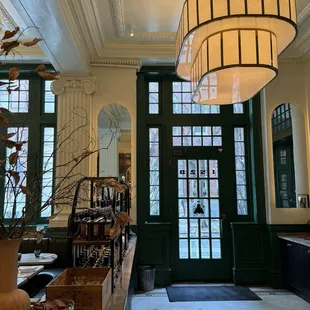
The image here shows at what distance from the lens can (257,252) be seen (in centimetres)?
553

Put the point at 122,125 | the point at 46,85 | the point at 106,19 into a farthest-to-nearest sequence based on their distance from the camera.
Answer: the point at 122,125 → the point at 46,85 → the point at 106,19

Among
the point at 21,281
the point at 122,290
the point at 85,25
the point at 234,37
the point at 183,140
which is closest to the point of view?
the point at 122,290

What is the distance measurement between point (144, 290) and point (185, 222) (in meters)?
1.32

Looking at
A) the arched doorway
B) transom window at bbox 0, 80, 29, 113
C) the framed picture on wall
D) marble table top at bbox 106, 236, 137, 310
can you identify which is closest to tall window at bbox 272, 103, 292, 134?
the framed picture on wall

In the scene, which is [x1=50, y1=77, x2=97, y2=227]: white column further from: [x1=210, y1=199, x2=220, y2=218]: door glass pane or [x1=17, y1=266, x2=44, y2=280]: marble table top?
[x1=210, y1=199, x2=220, y2=218]: door glass pane

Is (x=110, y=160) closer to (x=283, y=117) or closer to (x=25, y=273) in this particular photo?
(x=283, y=117)

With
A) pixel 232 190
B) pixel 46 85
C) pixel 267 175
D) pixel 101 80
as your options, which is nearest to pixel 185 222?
pixel 232 190

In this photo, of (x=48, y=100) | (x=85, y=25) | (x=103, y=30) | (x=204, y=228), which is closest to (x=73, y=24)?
(x=85, y=25)

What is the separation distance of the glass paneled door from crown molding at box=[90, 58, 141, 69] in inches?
71.1

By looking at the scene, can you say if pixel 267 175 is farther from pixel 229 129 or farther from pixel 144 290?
pixel 144 290

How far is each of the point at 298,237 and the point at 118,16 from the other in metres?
4.26

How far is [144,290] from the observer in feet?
→ 16.8

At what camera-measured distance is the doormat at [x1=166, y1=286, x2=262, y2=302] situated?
4.79m

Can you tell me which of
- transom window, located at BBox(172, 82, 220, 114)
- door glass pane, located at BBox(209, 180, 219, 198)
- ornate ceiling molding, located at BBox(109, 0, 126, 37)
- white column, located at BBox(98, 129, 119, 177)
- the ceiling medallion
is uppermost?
ornate ceiling molding, located at BBox(109, 0, 126, 37)
